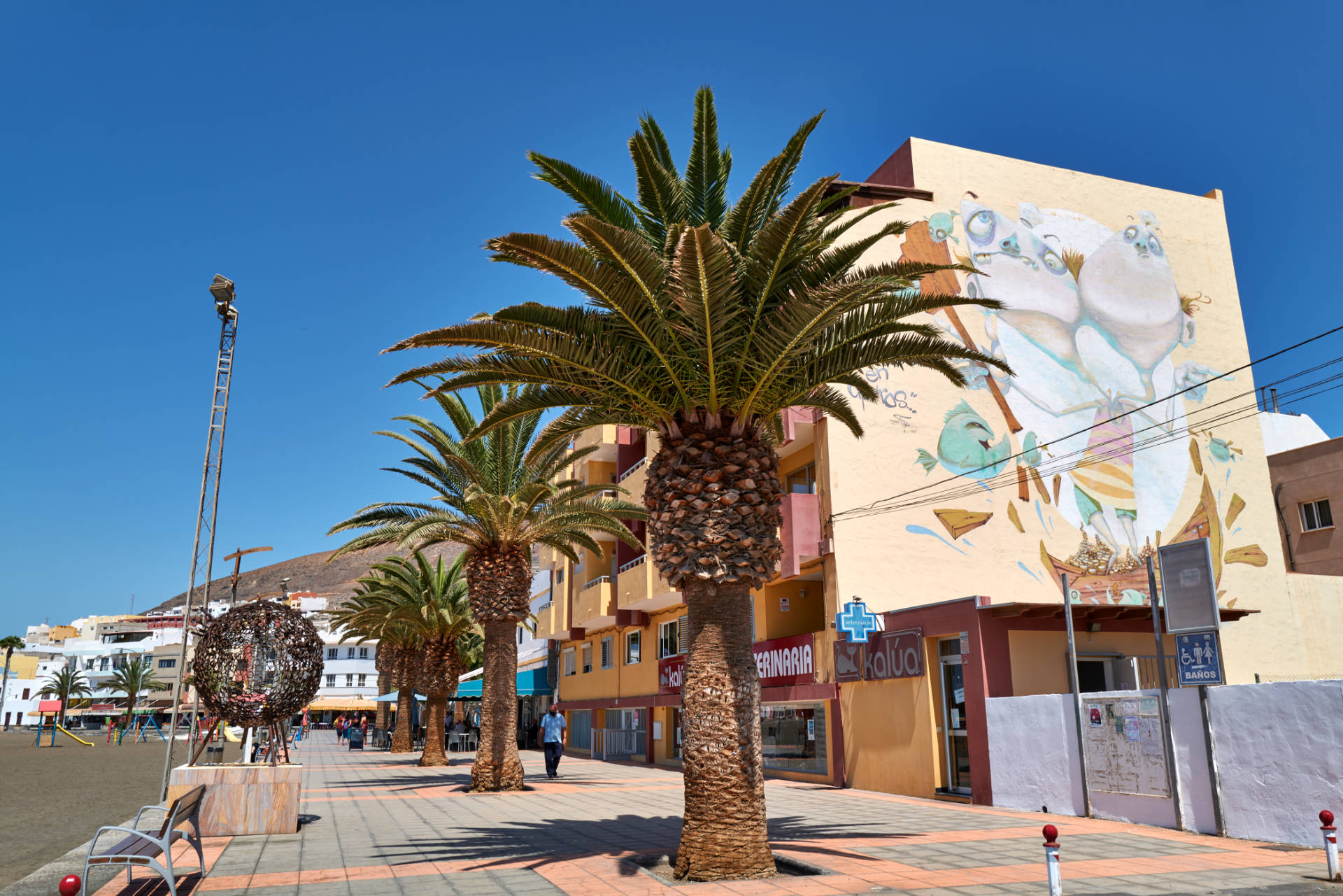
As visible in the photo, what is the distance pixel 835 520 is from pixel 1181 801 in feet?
35.7

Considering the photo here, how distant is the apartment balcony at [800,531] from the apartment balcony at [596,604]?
1127 cm

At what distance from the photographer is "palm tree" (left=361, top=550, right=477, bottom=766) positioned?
3038cm

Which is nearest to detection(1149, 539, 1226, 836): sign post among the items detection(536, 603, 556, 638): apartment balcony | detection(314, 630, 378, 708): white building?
detection(536, 603, 556, 638): apartment balcony

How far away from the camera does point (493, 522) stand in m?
20.2

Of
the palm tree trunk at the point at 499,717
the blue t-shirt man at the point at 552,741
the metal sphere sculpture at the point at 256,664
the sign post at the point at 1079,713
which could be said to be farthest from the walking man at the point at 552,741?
the sign post at the point at 1079,713

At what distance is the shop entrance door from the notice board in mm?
3557

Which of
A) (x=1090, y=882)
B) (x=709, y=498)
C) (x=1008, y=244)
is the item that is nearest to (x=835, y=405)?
(x=709, y=498)

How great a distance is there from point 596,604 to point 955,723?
58.0 feet

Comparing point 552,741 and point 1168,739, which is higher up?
point 1168,739

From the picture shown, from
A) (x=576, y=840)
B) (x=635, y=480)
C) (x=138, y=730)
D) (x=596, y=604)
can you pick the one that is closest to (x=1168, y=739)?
(x=576, y=840)

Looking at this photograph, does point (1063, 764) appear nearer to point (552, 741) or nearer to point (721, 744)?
point (721, 744)

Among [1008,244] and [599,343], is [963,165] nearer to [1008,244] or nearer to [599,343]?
[1008,244]

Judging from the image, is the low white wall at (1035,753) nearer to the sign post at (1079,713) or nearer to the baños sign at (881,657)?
the sign post at (1079,713)

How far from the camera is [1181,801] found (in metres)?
12.9
